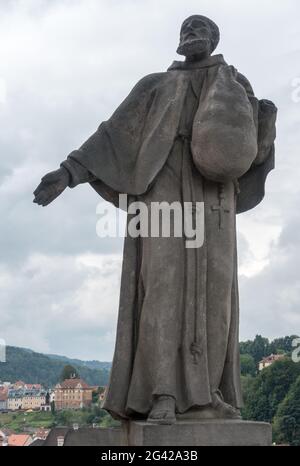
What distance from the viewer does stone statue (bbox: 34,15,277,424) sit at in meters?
7.45

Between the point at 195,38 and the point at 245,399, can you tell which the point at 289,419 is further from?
the point at 195,38

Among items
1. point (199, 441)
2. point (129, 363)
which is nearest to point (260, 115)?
point (129, 363)

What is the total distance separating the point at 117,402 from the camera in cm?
752

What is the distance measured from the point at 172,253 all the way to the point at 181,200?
21.4 inches

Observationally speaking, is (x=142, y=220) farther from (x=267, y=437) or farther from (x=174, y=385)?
(x=267, y=437)

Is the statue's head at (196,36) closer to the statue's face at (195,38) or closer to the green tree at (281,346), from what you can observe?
the statue's face at (195,38)

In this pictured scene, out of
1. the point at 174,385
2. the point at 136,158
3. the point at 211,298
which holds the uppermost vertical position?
the point at 136,158

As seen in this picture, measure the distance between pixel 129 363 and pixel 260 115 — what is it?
287cm

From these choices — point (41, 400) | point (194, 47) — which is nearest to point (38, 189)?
point (194, 47)

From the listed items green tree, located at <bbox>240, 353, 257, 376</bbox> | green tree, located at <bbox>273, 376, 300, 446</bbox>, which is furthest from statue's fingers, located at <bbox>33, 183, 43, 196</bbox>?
green tree, located at <bbox>240, 353, 257, 376</bbox>

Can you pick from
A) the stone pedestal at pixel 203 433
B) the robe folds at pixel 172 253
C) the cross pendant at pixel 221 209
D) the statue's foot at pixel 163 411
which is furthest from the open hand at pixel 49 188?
the stone pedestal at pixel 203 433

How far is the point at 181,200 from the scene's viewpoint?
7.91 meters

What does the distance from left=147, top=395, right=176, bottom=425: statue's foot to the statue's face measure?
352cm

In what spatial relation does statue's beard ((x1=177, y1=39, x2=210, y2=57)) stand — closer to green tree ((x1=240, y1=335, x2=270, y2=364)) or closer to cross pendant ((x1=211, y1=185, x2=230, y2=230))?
cross pendant ((x1=211, y1=185, x2=230, y2=230))
